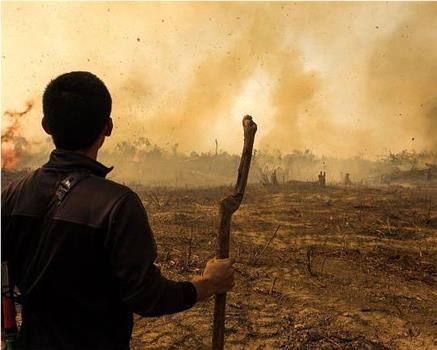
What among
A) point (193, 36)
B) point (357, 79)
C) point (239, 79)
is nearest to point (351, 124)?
point (357, 79)

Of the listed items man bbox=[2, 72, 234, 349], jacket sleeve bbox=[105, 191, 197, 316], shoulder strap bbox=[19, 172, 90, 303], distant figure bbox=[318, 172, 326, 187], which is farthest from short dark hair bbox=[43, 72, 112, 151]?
distant figure bbox=[318, 172, 326, 187]

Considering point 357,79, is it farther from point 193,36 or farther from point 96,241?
point 96,241

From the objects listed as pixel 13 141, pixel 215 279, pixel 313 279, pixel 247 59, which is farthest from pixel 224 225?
pixel 13 141

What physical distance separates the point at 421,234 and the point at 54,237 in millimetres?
9580

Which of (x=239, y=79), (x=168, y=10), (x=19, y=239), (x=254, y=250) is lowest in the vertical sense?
(x=254, y=250)

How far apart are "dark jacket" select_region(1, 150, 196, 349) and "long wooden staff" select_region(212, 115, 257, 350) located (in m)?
0.72

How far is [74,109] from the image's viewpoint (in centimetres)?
152

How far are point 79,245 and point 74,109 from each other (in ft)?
1.60

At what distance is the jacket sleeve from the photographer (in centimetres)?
138

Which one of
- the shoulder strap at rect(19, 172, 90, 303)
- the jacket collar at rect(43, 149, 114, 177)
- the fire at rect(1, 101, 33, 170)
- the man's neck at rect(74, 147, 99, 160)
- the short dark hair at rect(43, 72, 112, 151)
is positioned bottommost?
the shoulder strap at rect(19, 172, 90, 303)

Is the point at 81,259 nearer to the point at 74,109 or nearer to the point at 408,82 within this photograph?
the point at 74,109

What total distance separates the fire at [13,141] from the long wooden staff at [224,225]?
24185 mm

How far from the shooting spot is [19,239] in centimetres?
147

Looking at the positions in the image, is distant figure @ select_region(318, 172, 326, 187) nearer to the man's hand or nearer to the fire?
the fire
